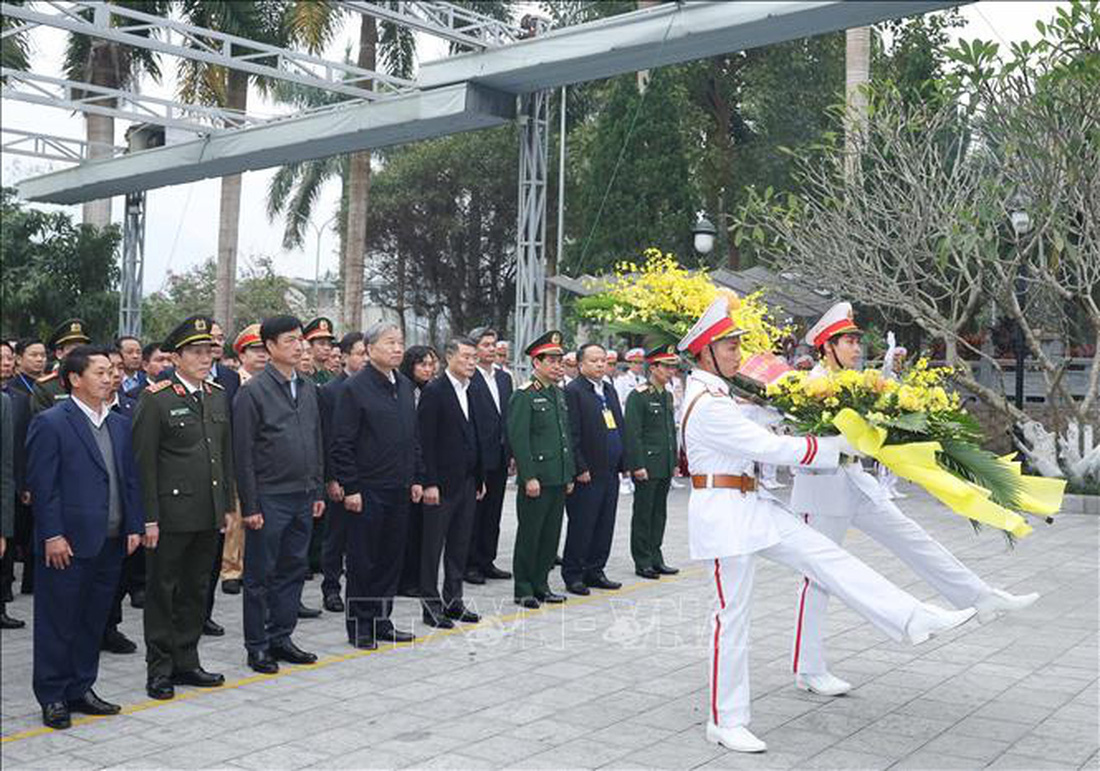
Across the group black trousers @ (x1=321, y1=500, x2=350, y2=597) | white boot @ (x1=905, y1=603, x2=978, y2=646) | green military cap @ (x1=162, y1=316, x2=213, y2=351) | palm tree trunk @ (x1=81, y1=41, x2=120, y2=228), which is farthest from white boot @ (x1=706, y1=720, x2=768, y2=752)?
palm tree trunk @ (x1=81, y1=41, x2=120, y2=228)

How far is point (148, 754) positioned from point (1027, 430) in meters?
13.9

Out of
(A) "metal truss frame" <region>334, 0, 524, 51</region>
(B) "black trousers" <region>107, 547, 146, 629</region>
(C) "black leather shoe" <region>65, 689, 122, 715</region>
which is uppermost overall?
(A) "metal truss frame" <region>334, 0, 524, 51</region>

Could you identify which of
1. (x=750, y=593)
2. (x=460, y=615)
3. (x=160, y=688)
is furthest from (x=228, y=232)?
(x=750, y=593)

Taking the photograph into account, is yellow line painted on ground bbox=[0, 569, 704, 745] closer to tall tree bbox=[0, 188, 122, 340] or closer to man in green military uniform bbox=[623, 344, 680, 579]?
man in green military uniform bbox=[623, 344, 680, 579]

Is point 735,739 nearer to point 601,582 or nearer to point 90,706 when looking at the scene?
point 90,706

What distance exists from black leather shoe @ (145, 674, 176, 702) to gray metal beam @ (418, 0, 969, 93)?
7.36m

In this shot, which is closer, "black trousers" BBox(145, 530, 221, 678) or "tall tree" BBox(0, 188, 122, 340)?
"black trousers" BBox(145, 530, 221, 678)

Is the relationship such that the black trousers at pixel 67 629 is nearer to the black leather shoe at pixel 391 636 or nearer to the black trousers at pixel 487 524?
the black leather shoe at pixel 391 636

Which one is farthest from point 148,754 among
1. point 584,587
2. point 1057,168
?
point 1057,168

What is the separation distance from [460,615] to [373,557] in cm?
90

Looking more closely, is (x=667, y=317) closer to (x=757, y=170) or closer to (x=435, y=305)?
(x=757, y=170)

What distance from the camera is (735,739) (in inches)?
206

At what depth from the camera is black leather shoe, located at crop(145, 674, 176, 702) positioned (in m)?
5.99

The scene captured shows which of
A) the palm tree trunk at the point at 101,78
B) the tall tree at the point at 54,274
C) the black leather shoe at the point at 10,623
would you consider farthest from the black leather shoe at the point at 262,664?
the palm tree trunk at the point at 101,78
